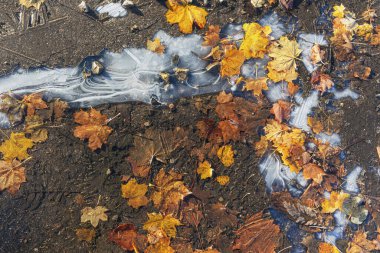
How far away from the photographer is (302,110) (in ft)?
9.79

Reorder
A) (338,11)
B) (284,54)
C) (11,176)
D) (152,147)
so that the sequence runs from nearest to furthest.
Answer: (11,176)
(152,147)
(284,54)
(338,11)

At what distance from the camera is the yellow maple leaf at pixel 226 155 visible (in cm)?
284

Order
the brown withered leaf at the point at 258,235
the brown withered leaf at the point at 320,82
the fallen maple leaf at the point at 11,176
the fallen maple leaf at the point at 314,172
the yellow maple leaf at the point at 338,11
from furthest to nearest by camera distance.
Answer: the yellow maple leaf at the point at 338,11
the brown withered leaf at the point at 320,82
the fallen maple leaf at the point at 314,172
the brown withered leaf at the point at 258,235
the fallen maple leaf at the point at 11,176

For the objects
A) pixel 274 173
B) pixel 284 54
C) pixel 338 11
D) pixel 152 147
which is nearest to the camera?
pixel 152 147

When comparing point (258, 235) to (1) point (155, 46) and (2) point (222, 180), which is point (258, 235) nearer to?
(2) point (222, 180)

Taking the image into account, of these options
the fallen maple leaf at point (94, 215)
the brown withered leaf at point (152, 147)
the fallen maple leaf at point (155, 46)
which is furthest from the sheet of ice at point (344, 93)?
the fallen maple leaf at point (94, 215)

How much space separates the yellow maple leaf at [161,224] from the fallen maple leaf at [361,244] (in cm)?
144

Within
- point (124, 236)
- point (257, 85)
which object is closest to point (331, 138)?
point (257, 85)

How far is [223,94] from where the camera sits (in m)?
2.92

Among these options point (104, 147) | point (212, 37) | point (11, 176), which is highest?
point (212, 37)

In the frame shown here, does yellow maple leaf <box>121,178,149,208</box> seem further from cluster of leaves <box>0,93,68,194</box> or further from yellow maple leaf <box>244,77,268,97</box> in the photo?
yellow maple leaf <box>244,77,268,97</box>

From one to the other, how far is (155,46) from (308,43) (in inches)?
51.6

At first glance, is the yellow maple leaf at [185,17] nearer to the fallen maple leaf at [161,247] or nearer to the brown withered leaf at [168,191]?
the brown withered leaf at [168,191]

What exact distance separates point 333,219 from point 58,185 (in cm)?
220
